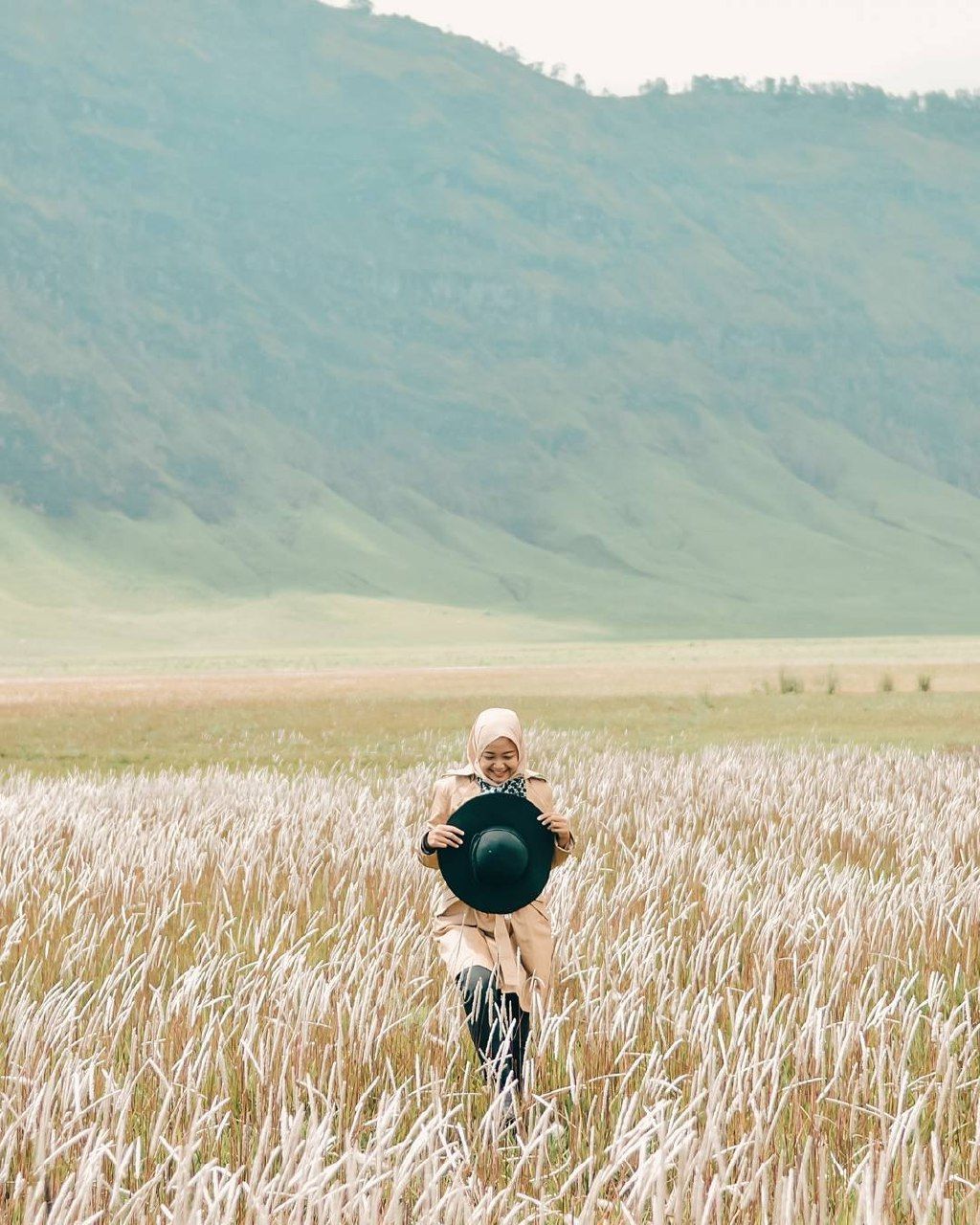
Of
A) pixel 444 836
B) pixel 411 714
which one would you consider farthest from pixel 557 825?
pixel 411 714

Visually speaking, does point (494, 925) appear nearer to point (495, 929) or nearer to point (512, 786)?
point (495, 929)

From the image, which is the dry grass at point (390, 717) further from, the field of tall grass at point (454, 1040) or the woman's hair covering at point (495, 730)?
the woman's hair covering at point (495, 730)

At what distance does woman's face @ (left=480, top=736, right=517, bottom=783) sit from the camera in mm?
4469

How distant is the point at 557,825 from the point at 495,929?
1.31 ft

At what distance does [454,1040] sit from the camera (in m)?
4.77

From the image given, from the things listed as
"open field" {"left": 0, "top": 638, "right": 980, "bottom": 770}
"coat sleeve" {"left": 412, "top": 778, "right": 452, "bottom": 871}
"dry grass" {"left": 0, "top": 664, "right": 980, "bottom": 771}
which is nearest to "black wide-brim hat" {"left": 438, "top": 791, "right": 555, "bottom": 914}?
"coat sleeve" {"left": 412, "top": 778, "right": 452, "bottom": 871}

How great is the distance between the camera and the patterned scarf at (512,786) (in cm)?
461

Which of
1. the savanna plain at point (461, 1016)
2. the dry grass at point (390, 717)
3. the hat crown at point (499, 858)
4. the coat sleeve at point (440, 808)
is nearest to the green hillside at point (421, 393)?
the dry grass at point (390, 717)

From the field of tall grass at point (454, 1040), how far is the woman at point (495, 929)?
0.14 m

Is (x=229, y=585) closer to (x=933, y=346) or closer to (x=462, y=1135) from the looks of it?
(x=933, y=346)

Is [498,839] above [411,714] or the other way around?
above

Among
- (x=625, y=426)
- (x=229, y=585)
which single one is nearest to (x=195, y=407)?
(x=229, y=585)

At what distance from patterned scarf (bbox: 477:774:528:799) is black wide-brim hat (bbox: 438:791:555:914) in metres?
0.08

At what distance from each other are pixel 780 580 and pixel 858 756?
129 m
